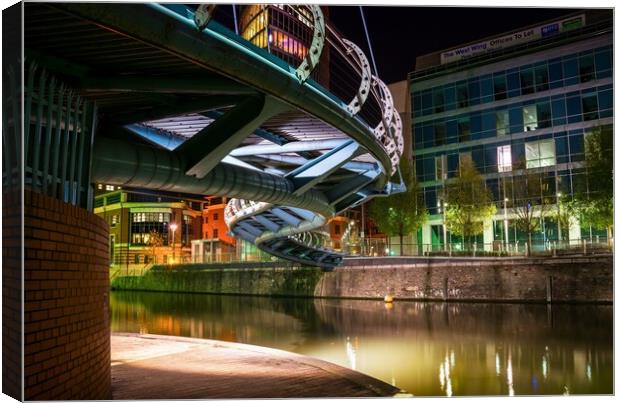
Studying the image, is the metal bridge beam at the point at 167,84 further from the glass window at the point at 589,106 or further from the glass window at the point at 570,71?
the glass window at the point at 570,71

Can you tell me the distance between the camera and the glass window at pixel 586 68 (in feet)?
121

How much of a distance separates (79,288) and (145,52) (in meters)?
2.70

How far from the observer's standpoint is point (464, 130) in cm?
4331

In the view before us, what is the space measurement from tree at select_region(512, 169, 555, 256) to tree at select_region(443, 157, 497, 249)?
2.32 meters

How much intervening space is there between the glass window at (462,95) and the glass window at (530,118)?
4.62 metres

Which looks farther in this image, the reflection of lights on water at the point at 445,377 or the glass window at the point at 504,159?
the glass window at the point at 504,159

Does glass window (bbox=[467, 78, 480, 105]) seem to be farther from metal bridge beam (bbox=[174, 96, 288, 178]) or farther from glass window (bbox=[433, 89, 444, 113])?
metal bridge beam (bbox=[174, 96, 288, 178])

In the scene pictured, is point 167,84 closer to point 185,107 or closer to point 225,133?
point 185,107

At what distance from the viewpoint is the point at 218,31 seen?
6.83 metres

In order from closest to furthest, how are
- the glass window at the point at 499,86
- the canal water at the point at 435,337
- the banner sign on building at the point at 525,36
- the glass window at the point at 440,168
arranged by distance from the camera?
1. the canal water at the point at 435,337
2. the glass window at the point at 499,86
3. the banner sign on building at the point at 525,36
4. the glass window at the point at 440,168

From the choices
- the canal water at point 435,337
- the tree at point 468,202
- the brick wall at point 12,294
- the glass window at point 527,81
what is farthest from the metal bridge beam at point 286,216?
the glass window at point 527,81

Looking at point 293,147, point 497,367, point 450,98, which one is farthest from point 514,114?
point 293,147

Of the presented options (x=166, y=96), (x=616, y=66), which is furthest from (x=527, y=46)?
(x=166, y=96)

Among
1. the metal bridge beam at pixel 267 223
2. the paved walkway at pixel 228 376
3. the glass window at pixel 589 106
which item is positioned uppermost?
the glass window at pixel 589 106
